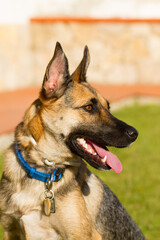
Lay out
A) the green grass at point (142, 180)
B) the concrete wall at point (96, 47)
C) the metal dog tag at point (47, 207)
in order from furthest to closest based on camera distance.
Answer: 1. the concrete wall at point (96, 47)
2. the green grass at point (142, 180)
3. the metal dog tag at point (47, 207)

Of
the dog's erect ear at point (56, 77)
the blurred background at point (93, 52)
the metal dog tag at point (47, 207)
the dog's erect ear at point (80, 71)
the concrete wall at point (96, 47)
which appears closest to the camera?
the metal dog tag at point (47, 207)

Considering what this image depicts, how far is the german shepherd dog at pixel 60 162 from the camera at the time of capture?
3.61 m

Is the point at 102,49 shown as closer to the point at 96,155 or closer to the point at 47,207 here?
the point at 96,155

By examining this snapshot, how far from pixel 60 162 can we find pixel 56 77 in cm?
72

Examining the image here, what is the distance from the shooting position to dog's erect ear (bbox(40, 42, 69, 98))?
3.66 m

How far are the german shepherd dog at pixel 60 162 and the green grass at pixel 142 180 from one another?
3.51 feet

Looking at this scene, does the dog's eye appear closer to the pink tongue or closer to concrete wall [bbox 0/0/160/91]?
the pink tongue

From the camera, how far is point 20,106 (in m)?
10.8

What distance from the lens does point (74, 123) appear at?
12.0 ft

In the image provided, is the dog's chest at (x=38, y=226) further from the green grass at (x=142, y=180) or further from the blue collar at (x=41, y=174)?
the green grass at (x=142, y=180)

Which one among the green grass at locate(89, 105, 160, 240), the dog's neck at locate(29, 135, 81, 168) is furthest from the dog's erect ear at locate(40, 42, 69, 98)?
the green grass at locate(89, 105, 160, 240)

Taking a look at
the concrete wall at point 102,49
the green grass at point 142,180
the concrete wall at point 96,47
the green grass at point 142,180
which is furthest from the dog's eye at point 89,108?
the concrete wall at point 102,49

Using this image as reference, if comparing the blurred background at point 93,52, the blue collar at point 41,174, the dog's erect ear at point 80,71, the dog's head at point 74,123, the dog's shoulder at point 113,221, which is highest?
the dog's erect ear at point 80,71

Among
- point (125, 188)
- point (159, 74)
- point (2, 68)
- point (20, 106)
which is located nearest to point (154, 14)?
point (159, 74)
